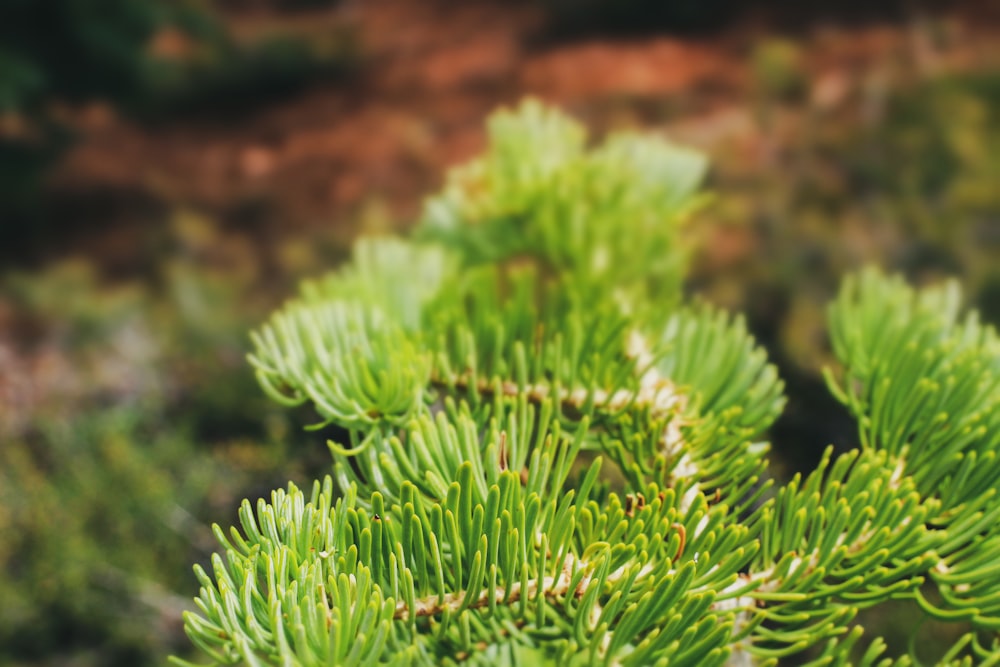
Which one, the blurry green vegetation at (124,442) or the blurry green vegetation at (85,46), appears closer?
the blurry green vegetation at (124,442)

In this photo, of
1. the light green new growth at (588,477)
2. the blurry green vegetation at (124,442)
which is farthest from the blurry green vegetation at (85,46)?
the light green new growth at (588,477)

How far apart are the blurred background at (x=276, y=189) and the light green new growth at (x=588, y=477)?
515 mm

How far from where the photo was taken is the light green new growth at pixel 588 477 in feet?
0.49

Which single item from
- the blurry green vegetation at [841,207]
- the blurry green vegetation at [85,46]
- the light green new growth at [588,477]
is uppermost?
the blurry green vegetation at [85,46]

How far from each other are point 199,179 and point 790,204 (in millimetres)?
1253

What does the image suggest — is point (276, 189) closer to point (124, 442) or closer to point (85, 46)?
point (85, 46)

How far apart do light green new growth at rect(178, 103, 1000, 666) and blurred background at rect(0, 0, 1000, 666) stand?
0.51 metres

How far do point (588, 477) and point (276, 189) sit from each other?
1764mm

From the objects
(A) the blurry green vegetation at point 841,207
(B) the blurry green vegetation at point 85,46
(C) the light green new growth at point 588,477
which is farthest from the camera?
(B) the blurry green vegetation at point 85,46

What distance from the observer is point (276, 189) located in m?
1.81

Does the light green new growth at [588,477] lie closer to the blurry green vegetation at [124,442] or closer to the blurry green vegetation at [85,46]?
the blurry green vegetation at [124,442]

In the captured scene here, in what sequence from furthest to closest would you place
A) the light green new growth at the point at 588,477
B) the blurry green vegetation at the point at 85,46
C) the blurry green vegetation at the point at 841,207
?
the blurry green vegetation at the point at 85,46
the blurry green vegetation at the point at 841,207
the light green new growth at the point at 588,477

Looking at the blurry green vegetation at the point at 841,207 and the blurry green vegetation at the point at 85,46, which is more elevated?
the blurry green vegetation at the point at 85,46

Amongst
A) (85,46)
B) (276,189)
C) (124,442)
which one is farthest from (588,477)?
(276,189)
